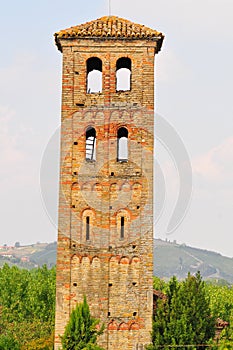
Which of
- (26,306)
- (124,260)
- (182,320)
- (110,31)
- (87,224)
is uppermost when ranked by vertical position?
(110,31)

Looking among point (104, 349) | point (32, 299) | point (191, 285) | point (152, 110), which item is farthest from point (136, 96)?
point (32, 299)

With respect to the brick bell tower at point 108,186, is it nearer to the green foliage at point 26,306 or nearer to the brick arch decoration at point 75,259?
the brick arch decoration at point 75,259

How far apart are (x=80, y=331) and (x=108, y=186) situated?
5.43m

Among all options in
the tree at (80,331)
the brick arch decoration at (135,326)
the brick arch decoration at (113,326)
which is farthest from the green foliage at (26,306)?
the tree at (80,331)

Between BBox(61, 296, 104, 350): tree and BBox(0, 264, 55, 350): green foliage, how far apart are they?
47.8 feet

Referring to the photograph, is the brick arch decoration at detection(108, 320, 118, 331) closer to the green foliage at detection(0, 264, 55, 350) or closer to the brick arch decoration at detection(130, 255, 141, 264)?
the brick arch decoration at detection(130, 255, 141, 264)

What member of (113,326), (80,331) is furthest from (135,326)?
(80,331)

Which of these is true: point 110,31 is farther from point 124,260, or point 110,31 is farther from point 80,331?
point 80,331

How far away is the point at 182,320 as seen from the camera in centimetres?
2130

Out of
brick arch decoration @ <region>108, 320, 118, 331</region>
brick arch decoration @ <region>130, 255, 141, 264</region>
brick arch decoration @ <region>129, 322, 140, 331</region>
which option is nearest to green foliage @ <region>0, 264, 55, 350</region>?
brick arch decoration @ <region>108, 320, 118, 331</region>

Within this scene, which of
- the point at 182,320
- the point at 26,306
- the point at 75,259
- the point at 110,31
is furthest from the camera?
the point at 26,306

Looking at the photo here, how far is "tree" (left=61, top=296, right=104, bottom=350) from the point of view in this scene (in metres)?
20.0

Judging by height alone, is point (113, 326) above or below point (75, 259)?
below

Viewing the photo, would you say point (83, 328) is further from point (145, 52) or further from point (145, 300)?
point (145, 52)
